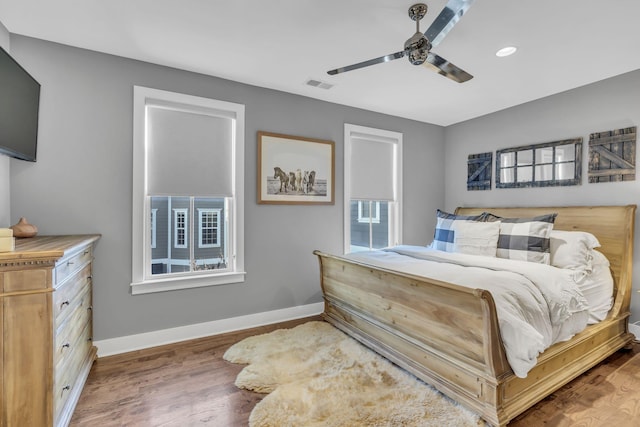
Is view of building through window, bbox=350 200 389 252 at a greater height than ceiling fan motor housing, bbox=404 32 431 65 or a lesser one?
lesser

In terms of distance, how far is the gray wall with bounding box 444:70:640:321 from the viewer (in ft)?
9.79

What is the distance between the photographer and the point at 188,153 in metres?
2.98

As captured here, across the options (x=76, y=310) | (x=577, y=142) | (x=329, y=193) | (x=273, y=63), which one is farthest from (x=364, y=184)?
(x=76, y=310)

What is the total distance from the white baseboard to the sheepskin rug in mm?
350

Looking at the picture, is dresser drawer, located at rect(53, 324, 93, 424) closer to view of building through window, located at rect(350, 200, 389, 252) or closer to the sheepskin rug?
the sheepskin rug

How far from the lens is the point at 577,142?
333 cm

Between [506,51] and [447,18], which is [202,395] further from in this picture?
[506,51]

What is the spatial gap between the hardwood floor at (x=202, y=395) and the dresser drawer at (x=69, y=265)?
0.90m

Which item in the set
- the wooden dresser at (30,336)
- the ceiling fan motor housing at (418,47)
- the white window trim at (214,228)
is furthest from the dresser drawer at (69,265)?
the ceiling fan motor housing at (418,47)

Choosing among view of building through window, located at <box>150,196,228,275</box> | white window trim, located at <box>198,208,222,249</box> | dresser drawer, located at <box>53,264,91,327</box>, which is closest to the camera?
dresser drawer, located at <box>53,264,91,327</box>

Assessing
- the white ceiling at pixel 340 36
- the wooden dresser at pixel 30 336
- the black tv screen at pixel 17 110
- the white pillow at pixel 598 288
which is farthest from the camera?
the white pillow at pixel 598 288

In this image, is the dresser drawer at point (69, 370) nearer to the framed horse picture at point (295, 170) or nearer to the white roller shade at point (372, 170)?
the framed horse picture at point (295, 170)

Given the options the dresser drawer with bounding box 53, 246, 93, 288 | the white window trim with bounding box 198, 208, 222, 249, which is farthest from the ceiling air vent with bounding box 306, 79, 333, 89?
the dresser drawer with bounding box 53, 246, 93, 288

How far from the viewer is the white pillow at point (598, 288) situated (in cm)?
259
